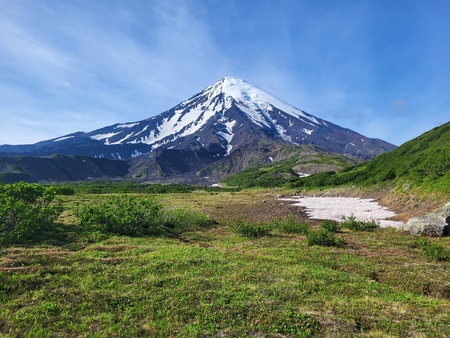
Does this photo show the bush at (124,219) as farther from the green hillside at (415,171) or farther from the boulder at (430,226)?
the green hillside at (415,171)

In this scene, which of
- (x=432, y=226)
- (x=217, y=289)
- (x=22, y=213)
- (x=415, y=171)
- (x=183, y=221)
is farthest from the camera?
(x=415, y=171)

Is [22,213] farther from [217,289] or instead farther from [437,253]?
[437,253]

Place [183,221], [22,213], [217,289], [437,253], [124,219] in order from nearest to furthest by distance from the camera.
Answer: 1. [217,289]
2. [437,253]
3. [22,213]
4. [124,219]
5. [183,221]

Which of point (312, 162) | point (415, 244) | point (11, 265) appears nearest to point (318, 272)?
point (415, 244)

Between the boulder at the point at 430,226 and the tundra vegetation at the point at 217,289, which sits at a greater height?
the boulder at the point at 430,226

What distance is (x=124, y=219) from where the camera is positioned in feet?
92.7

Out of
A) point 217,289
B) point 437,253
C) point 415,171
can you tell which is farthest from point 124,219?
point 415,171

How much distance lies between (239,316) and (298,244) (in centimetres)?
1548

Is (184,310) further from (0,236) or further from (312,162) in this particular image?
(312,162)

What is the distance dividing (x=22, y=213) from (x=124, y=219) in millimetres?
8448

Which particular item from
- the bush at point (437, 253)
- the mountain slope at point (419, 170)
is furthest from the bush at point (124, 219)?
the mountain slope at point (419, 170)

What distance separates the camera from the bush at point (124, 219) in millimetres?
28172

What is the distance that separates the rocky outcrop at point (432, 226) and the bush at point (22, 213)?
36.2 m

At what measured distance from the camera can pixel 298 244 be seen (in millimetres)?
24922
